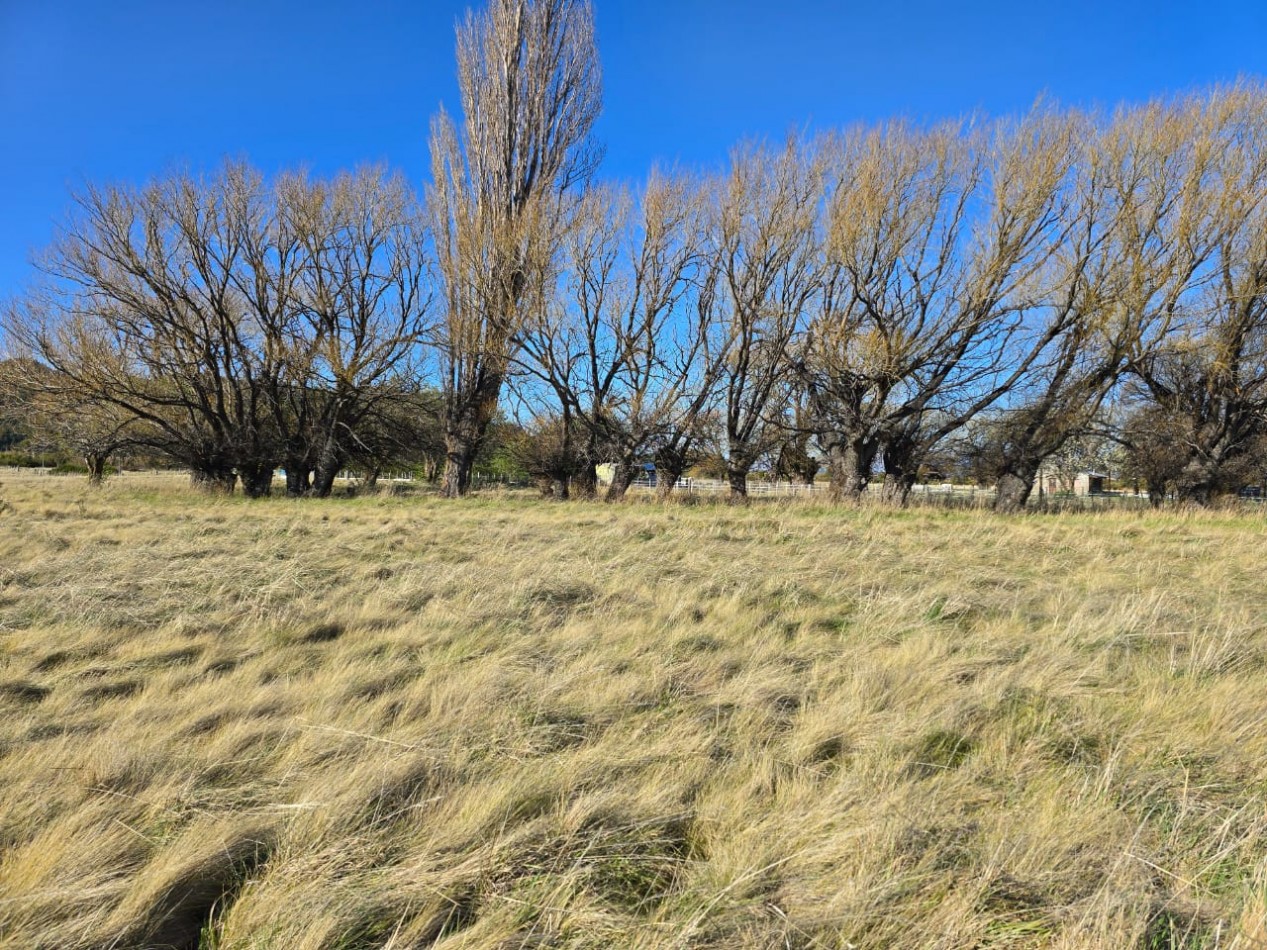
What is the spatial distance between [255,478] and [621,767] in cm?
2055

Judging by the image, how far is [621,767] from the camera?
2.24 m

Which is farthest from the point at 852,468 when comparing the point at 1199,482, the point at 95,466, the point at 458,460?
the point at 95,466

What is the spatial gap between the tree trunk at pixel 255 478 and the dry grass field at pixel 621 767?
50.6 ft

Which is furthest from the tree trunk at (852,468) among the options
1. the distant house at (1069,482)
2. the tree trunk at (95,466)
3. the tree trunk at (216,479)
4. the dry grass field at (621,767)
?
the tree trunk at (95,466)

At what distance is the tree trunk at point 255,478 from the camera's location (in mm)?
18859

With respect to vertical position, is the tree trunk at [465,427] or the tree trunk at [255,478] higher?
the tree trunk at [465,427]

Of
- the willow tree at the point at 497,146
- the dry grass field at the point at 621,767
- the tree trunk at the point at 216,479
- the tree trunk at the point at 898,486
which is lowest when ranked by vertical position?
the dry grass field at the point at 621,767

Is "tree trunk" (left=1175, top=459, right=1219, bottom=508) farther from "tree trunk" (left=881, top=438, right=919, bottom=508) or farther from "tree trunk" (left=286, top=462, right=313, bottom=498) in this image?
"tree trunk" (left=286, top=462, right=313, bottom=498)

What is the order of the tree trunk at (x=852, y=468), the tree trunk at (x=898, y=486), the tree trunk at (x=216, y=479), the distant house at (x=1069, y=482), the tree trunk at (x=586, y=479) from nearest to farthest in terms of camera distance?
the tree trunk at (x=852, y=468)
the tree trunk at (x=898, y=486)
the tree trunk at (x=216, y=479)
the tree trunk at (x=586, y=479)
the distant house at (x=1069, y=482)

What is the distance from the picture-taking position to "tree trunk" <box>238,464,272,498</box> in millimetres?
18859

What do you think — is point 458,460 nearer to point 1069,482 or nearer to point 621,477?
point 621,477

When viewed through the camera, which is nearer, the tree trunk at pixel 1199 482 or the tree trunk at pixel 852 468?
the tree trunk at pixel 852 468

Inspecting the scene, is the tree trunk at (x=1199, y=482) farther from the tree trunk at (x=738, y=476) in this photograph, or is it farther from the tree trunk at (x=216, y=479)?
the tree trunk at (x=216, y=479)

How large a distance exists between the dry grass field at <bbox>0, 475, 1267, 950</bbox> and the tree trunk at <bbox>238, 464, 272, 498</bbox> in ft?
50.6
